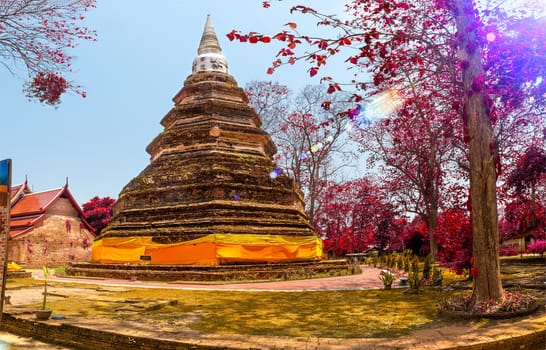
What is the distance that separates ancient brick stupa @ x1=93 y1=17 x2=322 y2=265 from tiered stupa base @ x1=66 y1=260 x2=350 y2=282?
0.75m

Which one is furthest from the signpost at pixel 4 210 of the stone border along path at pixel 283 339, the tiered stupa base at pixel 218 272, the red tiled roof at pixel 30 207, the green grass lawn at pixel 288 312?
the red tiled roof at pixel 30 207

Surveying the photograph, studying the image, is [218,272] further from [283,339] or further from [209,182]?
[283,339]

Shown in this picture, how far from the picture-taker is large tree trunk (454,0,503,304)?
22.4 ft

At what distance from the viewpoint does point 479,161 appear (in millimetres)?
6941

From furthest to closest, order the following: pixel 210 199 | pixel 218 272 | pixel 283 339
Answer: pixel 210 199 → pixel 218 272 → pixel 283 339

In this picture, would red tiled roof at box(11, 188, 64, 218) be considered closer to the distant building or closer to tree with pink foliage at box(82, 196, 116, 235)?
the distant building

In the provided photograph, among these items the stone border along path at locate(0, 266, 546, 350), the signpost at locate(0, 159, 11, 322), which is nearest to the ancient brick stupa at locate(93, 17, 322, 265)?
the stone border along path at locate(0, 266, 546, 350)

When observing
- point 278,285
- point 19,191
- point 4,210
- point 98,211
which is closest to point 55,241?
point 19,191

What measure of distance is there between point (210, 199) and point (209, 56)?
11.8 metres

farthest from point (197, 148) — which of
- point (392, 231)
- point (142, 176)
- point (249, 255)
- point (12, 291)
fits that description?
point (392, 231)

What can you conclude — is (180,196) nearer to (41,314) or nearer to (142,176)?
(142,176)

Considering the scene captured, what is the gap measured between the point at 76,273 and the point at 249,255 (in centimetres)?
713

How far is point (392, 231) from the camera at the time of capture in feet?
123

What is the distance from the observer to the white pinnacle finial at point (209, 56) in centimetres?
2667
